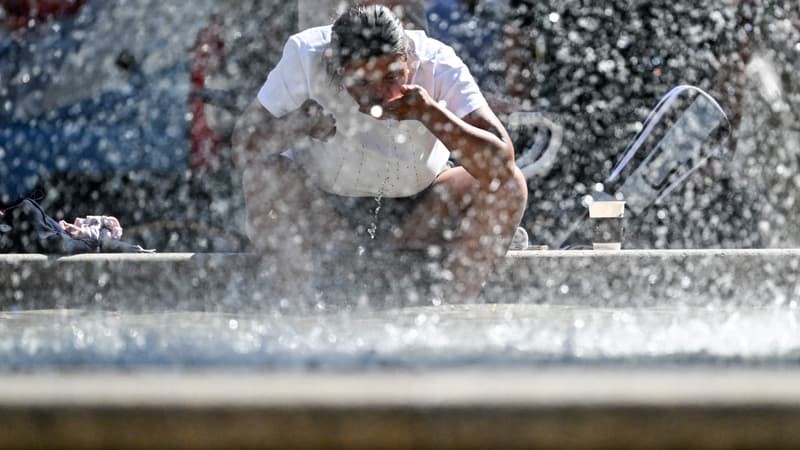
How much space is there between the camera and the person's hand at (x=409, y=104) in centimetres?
229

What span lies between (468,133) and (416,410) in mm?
1936

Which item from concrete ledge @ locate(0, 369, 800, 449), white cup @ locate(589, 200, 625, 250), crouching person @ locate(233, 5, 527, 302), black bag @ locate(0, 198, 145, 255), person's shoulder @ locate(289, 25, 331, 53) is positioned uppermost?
concrete ledge @ locate(0, 369, 800, 449)

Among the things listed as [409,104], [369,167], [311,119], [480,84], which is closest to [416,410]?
[409,104]

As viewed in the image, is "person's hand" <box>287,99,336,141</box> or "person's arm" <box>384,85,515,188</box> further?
"person's hand" <box>287,99,336,141</box>

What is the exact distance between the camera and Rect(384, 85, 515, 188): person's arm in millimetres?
2303

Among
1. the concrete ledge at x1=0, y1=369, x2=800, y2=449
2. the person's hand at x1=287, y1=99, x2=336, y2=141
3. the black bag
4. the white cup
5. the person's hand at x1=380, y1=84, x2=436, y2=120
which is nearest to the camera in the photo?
the concrete ledge at x1=0, y1=369, x2=800, y2=449

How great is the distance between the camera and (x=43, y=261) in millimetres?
2566

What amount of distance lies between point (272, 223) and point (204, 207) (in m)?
1.90

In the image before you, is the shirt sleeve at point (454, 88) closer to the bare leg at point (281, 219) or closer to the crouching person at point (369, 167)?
the crouching person at point (369, 167)

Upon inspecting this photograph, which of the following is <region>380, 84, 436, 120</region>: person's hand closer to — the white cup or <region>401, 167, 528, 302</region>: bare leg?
<region>401, 167, 528, 302</region>: bare leg

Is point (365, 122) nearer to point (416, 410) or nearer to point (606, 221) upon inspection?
point (606, 221)

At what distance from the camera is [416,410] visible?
0.45 m

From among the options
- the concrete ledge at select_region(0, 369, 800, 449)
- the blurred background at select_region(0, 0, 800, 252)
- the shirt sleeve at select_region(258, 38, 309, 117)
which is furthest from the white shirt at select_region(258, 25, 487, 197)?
the concrete ledge at select_region(0, 369, 800, 449)

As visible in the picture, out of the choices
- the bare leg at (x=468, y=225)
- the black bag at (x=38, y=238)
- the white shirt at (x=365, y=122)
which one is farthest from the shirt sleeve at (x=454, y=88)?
the black bag at (x=38, y=238)
